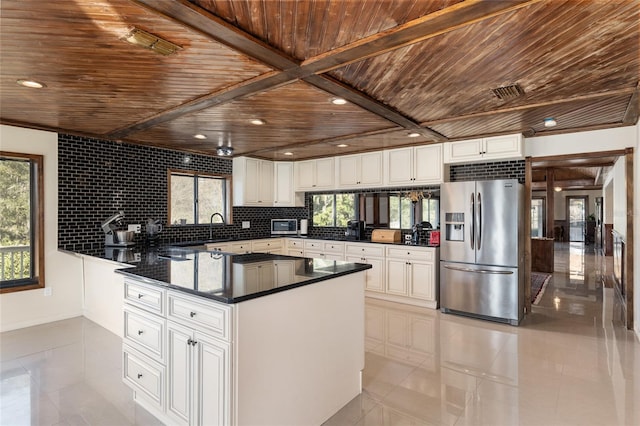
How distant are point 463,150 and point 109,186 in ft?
16.3

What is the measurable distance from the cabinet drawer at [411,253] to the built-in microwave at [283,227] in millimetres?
2334

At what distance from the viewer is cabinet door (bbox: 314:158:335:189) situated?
6.33 m

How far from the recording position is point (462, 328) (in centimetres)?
415

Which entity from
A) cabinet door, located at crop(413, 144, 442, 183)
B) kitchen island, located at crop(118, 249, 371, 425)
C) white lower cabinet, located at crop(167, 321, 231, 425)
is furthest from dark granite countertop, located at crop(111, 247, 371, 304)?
cabinet door, located at crop(413, 144, 442, 183)

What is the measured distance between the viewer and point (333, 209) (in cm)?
676

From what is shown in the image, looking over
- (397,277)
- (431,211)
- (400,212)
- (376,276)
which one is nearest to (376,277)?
(376,276)

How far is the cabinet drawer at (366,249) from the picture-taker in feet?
17.9

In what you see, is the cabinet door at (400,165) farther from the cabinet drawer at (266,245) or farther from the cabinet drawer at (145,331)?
the cabinet drawer at (145,331)

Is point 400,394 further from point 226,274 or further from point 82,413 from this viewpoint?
point 82,413

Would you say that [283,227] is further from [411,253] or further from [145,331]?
[145,331]

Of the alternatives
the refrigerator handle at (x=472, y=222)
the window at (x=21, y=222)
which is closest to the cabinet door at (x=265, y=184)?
the window at (x=21, y=222)

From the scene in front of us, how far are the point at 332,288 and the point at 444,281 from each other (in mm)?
2900

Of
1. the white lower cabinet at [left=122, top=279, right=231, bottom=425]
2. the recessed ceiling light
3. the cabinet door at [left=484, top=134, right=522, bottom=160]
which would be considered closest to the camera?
the white lower cabinet at [left=122, top=279, right=231, bottom=425]

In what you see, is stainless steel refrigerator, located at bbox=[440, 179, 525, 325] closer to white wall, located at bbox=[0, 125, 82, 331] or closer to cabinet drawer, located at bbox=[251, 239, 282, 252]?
cabinet drawer, located at bbox=[251, 239, 282, 252]
